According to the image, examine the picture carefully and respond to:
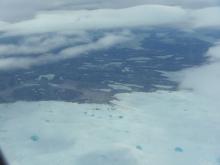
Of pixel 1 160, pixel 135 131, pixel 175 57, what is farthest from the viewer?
pixel 175 57

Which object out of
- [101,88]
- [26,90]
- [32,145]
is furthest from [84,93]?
[32,145]

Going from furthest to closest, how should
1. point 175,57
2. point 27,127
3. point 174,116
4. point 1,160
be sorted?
point 175,57 < point 174,116 < point 27,127 < point 1,160

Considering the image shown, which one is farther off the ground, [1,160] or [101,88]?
[1,160]

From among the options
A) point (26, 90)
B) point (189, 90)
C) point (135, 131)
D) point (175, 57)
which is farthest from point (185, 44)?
point (135, 131)

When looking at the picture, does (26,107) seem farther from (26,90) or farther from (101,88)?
(101,88)

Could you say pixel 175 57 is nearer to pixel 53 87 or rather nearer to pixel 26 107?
pixel 53 87

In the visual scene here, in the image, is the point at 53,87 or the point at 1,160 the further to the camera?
the point at 53,87
